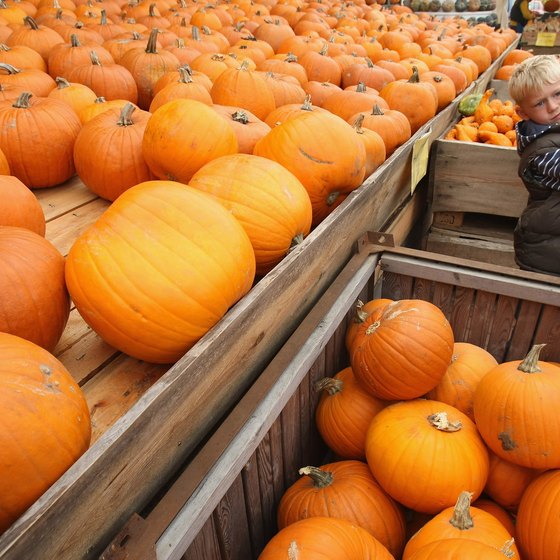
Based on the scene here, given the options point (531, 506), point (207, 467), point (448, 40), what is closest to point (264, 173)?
point (207, 467)

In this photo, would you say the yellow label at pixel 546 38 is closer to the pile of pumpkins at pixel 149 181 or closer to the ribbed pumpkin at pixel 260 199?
the pile of pumpkins at pixel 149 181

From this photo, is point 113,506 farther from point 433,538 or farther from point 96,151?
point 96,151

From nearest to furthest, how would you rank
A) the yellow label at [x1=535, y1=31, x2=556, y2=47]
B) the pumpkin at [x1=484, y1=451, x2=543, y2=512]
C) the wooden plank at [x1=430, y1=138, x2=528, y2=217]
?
1. the pumpkin at [x1=484, y1=451, x2=543, y2=512]
2. the wooden plank at [x1=430, y1=138, x2=528, y2=217]
3. the yellow label at [x1=535, y1=31, x2=556, y2=47]

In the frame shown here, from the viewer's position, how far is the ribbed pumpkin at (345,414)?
1566mm

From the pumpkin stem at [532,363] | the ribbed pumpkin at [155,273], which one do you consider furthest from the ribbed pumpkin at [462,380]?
the ribbed pumpkin at [155,273]

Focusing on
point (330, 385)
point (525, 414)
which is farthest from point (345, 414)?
point (525, 414)

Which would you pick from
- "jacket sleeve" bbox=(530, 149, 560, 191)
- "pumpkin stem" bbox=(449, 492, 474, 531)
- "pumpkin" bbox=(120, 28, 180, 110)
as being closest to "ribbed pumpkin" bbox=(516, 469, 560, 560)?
"pumpkin stem" bbox=(449, 492, 474, 531)

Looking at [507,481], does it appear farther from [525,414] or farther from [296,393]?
[296,393]

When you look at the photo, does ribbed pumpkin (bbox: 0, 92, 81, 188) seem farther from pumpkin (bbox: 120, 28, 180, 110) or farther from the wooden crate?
pumpkin (bbox: 120, 28, 180, 110)

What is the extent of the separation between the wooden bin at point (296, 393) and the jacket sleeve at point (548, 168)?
74 centimetres

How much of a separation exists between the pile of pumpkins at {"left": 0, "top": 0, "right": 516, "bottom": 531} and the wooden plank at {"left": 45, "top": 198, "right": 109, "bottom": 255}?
67 millimetres

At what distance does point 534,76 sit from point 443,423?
1.71 metres

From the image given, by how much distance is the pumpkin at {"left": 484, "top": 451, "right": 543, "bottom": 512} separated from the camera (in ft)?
4.67

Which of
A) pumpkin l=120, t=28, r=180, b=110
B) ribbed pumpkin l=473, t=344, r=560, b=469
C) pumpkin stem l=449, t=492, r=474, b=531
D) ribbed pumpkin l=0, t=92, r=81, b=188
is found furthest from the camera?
pumpkin l=120, t=28, r=180, b=110
